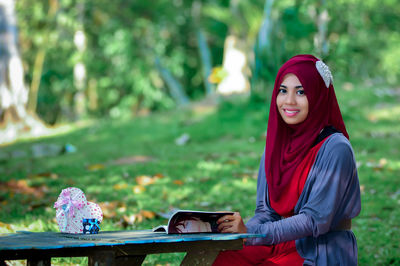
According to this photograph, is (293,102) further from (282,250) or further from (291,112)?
(282,250)

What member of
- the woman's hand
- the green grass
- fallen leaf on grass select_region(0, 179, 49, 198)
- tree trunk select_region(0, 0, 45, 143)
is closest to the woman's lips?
the woman's hand

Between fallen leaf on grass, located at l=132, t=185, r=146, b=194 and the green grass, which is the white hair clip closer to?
the green grass

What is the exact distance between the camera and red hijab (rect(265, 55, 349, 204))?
2518 mm

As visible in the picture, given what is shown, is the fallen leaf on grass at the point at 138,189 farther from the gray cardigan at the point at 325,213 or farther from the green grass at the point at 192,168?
the gray cardigan at the point at 325,213

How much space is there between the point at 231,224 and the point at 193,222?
157mm

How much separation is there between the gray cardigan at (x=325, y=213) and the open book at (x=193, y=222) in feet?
0.53

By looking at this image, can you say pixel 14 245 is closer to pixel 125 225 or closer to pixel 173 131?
pixel 125 225

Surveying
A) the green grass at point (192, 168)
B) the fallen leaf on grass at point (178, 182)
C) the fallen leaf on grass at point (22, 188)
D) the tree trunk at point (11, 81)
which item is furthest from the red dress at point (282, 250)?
the tree trunk at point (11, 81)

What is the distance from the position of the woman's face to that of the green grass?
1.50 metres

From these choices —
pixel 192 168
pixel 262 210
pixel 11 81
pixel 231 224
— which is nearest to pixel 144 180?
pixel 192 168

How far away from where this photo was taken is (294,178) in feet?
8.21

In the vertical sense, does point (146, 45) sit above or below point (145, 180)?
above

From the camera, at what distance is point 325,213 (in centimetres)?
234

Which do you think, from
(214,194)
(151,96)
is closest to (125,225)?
(214,194)
